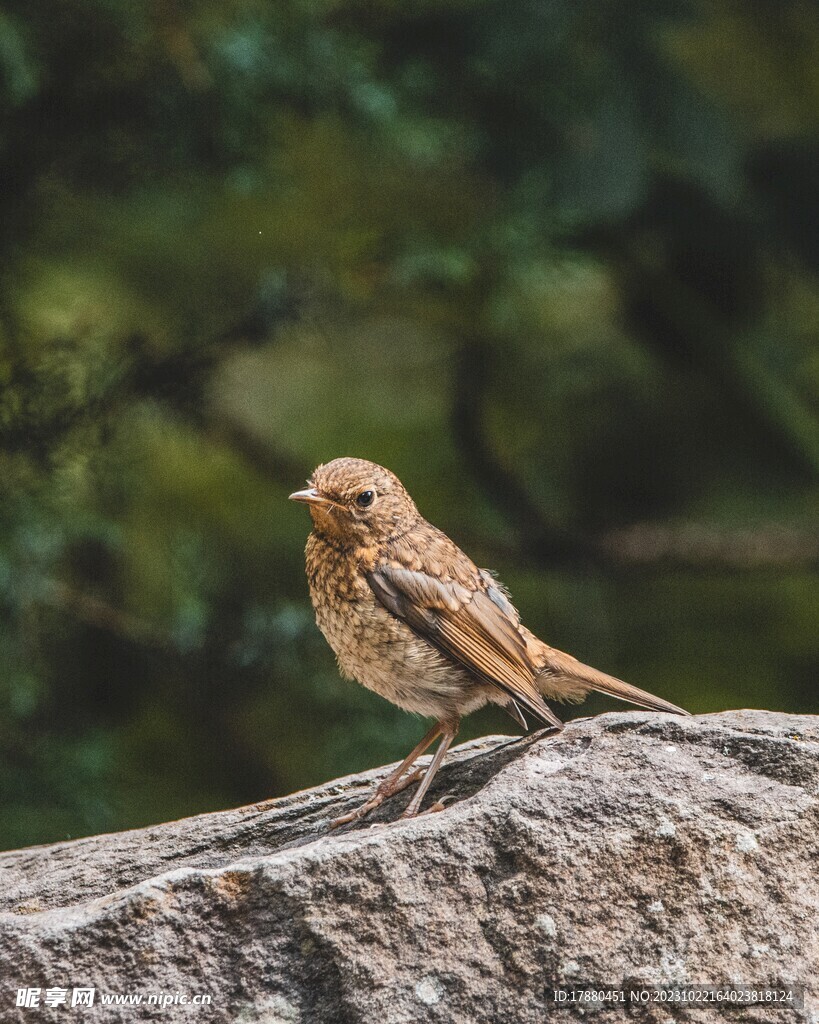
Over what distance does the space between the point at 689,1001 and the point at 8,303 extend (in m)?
3.18

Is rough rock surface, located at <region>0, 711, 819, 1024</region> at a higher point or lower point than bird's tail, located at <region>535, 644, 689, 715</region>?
lower

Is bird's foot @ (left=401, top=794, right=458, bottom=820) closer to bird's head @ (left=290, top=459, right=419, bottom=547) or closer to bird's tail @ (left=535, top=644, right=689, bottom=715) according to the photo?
bird's tail @ (left=535, top=644, right=689, bottom=715)

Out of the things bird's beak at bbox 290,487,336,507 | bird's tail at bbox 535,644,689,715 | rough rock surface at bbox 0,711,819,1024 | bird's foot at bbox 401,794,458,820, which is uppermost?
bird's beak at bbox 290,487,336,507

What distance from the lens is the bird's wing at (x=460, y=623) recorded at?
121 inches

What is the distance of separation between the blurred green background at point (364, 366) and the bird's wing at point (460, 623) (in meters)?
1.23

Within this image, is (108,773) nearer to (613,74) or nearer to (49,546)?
(49,546)

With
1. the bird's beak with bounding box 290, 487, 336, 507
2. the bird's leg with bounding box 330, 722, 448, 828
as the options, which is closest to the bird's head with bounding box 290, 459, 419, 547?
the bird's beak with bounding box 290, 487, 336, 507

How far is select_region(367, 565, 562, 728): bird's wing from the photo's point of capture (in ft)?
10.1

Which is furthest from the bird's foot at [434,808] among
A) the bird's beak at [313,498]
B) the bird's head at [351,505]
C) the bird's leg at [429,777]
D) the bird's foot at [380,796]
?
the bird's beak at [313,498]

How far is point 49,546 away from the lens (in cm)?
405

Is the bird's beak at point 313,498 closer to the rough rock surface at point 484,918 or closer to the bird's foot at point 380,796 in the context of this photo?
the bird's foot at point 380,796

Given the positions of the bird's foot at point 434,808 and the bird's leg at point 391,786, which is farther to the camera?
the bird's leg at point 391,786

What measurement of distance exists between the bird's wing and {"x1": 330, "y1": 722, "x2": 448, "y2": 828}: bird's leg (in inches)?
9.4

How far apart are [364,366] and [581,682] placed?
260cm
